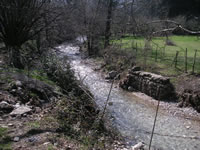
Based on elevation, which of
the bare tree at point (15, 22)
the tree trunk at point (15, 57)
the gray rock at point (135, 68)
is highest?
the bare tree at point (15, 22)

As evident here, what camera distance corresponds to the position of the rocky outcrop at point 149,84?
9734mm

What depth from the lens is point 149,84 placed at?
1041 centimetres

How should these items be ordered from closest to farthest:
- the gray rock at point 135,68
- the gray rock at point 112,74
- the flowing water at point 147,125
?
the flowing water at point 147,125
the gray rock at point 135,68
the gray rock at point 112,74

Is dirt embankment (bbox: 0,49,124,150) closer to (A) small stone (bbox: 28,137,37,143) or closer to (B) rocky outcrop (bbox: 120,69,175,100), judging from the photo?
(A) small stone (bbox: 28,137,37,143)

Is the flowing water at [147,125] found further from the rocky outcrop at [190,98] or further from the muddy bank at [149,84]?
the rocky outcrop at [190,98]

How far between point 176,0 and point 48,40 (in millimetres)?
15082

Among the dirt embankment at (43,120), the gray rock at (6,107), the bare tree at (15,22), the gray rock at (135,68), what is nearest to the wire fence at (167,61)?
the gray rock at (135,68)

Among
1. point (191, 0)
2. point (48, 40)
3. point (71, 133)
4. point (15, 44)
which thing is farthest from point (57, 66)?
point (191, 0)

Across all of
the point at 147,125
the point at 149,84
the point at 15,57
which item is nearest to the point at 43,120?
the point at 147,125

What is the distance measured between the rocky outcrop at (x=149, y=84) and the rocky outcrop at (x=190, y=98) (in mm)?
668

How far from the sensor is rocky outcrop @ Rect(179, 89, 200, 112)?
27.5 feet

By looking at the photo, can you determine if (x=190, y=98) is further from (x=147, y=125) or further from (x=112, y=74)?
(x=112, y=74)

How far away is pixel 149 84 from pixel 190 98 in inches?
90.2

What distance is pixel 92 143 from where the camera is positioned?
441 centimetres
